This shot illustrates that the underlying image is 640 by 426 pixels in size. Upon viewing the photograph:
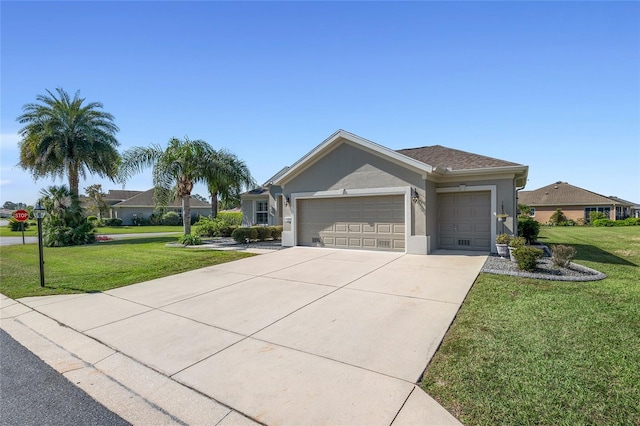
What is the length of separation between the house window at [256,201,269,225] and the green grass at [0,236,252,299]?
8545 mm

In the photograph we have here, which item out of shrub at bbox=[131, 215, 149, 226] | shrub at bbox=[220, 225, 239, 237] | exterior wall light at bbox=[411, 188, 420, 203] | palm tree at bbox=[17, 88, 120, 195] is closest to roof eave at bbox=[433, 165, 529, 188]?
exterior wall light at bbox=[411, 188, 420, 203]

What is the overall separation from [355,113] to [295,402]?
15.5 m

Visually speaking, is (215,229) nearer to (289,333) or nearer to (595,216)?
(289,333)

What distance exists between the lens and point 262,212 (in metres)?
21.6

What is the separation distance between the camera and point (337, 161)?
42.8 feet

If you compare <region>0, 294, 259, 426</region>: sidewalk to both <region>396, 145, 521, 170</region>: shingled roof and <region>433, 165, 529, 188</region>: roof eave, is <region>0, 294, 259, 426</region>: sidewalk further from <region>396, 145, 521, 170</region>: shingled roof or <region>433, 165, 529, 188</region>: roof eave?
<region>396, 145, 521, 170</region>: shingled roof

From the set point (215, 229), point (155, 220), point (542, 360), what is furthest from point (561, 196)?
point (155, 220)

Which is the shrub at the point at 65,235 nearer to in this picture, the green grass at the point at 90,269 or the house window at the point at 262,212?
the green grass at the point at 90,269

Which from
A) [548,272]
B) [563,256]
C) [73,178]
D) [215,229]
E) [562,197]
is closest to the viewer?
[548,272]

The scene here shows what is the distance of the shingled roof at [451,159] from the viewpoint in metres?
11.5

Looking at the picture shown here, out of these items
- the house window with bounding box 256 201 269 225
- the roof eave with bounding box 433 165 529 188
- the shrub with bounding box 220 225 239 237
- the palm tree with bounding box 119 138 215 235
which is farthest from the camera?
the house window with bounding box 256 201 269 225

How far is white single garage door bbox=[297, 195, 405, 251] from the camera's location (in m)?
11.9

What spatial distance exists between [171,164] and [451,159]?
1335cm

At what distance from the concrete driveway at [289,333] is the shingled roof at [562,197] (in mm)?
38018
